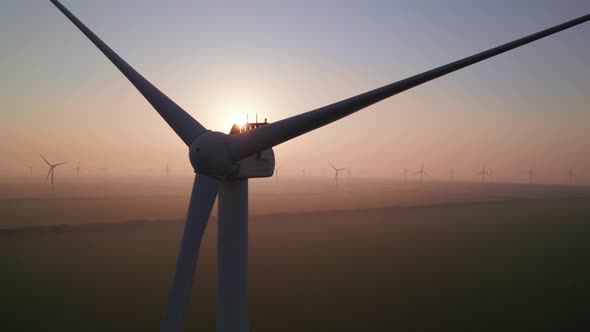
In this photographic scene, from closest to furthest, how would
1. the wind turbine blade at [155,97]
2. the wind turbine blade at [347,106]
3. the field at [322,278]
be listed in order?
the wind turbine blade at [347,106], the wind turbine blade at [155,97], the field at [322,278]

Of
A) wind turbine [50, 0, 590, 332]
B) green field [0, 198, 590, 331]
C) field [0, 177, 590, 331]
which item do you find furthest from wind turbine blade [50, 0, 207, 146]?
green field [0, 198, 590, 331]

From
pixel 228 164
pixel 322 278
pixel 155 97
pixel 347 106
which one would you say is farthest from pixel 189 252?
pixel 322 278

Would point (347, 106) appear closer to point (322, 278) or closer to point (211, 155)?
point (211, 155)

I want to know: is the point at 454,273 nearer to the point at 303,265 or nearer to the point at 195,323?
the point at 303,265

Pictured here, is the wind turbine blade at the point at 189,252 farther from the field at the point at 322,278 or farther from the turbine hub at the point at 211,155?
the field at the point at 322,278

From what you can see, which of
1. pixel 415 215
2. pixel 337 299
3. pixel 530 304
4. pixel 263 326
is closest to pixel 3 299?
pixel 263 326

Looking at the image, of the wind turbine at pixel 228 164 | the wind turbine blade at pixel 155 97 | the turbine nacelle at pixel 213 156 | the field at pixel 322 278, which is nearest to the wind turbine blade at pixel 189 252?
the wind turbine at pixel 228 164

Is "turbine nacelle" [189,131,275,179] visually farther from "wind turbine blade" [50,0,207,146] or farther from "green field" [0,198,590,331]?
"green field" [0,198,590,331]

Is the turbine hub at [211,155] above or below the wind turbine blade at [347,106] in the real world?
below
